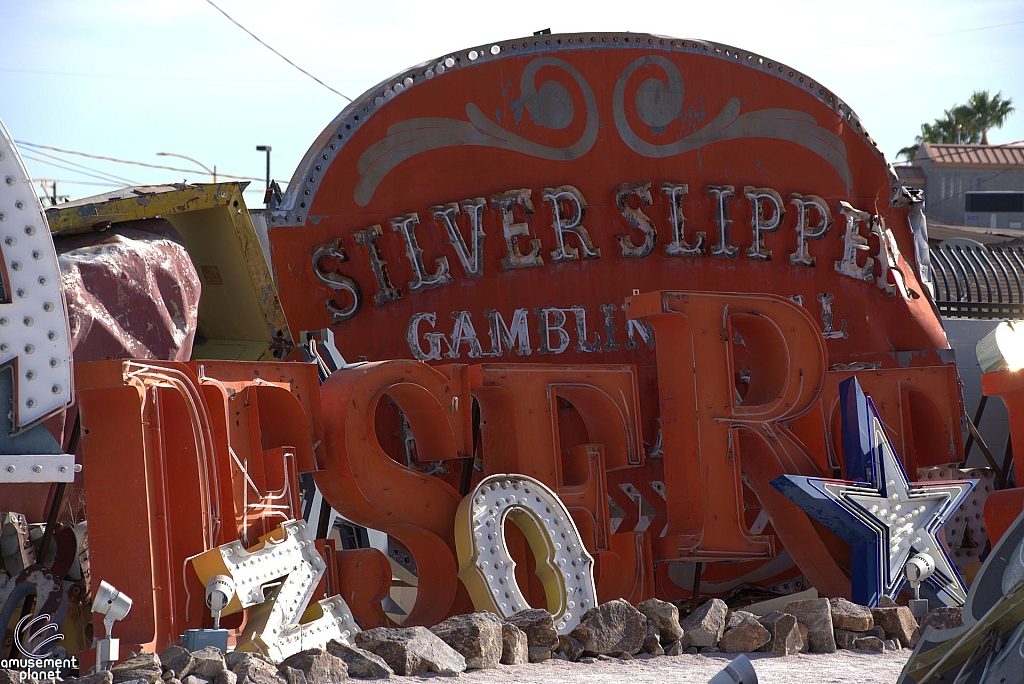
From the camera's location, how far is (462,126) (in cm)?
1028

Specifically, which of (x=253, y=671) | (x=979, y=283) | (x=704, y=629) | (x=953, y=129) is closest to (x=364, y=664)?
(x=253, y=671)

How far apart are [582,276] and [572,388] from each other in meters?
1.50

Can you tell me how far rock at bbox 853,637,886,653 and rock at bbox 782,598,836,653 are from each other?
6.1 inches

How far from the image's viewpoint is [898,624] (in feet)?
25.7

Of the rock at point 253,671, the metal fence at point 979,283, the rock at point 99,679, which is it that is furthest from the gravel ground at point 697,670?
the metal fence at point 979,283

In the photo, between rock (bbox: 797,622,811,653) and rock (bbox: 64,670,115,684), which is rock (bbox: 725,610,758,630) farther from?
rock (bbox: 64,670,115,684)

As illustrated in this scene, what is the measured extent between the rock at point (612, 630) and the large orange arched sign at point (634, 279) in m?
1.48

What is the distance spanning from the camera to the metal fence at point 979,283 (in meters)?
12.8

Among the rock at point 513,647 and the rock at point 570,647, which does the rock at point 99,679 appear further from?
the rock at point 570,647

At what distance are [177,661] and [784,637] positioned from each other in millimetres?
3702

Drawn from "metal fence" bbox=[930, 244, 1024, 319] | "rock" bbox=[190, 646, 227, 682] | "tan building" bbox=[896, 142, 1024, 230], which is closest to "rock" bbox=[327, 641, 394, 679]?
"rock" bbox=[190, 646, 227, 682]

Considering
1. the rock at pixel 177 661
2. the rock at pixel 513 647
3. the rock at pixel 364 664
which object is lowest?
the rock at pixel 513 647

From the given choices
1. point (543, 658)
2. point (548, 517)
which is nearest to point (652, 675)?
point (543, 658)

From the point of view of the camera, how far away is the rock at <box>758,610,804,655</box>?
24.1 feet
